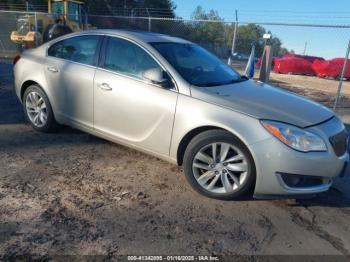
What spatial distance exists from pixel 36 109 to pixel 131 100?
6.28 ft

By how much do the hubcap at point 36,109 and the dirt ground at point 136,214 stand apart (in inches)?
28.6

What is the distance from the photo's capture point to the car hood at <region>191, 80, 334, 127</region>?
370cm

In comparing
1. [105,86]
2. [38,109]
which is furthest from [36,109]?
[105,86]

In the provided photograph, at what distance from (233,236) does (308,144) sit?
3.65ft

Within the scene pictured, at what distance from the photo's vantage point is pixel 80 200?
12.0 ft

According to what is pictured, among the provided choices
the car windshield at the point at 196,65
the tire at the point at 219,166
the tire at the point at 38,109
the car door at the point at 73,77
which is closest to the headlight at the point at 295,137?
the tire at the point at 219,166

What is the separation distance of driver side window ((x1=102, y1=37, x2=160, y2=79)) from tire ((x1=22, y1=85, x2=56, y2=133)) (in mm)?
1210

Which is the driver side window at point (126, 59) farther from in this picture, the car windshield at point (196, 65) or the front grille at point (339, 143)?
the front grille at point (339, 143)

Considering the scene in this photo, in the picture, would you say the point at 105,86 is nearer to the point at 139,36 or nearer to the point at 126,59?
the point at 126,59

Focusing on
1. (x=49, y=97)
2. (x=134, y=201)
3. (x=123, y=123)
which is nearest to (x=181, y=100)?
(x=123, y=123)

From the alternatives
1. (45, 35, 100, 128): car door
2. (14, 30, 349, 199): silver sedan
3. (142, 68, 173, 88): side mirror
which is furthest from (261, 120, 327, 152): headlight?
(45, 35, 100, 128): car door

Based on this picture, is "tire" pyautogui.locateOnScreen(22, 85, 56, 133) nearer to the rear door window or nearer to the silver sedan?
the silver sedan

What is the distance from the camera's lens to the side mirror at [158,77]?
4.10m

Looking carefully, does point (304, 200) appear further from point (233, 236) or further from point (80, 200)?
point (80, 200)
